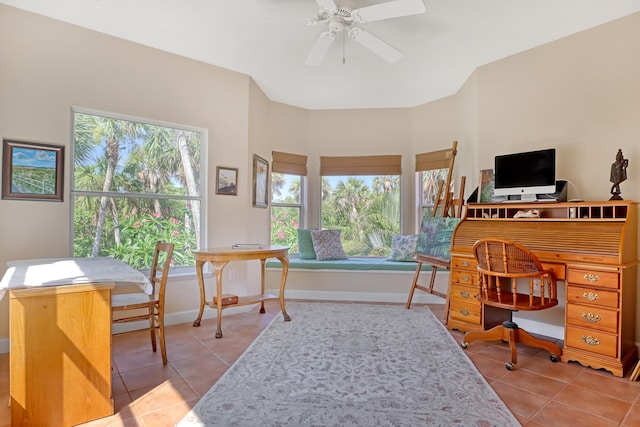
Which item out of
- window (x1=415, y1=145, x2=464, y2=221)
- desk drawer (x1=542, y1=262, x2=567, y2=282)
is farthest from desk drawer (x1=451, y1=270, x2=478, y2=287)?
window (x1=415, y1=145, x2=464, y2=221)

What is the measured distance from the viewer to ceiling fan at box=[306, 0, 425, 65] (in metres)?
2.20

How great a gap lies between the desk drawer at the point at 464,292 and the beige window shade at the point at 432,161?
6.18ft

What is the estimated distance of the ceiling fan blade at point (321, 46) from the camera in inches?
103

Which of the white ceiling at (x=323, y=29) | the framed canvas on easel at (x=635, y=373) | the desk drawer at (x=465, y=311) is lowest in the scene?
the framed canvas on easel at (x=635, y=373)

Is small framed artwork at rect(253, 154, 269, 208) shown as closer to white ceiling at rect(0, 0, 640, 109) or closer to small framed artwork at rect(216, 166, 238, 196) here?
small framed artwork at rect(216, 166, 238, 196)

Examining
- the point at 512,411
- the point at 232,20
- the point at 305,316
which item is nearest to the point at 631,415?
the point at 512,411

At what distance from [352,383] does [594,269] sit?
192 cm

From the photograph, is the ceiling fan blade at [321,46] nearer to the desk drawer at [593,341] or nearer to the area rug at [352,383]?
the area rug at [352,383]

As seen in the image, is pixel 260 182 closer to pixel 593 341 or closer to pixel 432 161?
pixel 432 161

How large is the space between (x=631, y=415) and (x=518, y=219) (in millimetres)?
1564

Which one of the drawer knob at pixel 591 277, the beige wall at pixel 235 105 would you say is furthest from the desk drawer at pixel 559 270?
the beige wall at pixel 235 105

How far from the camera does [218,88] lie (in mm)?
3783

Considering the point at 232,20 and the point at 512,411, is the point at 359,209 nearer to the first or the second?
the point at 232,20

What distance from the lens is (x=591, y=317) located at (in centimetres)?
244
